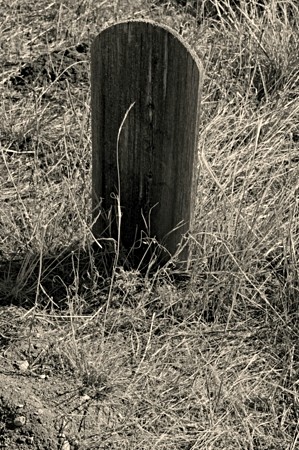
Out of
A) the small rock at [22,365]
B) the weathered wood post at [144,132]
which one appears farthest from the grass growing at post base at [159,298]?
the weathered wood post at [144,132]

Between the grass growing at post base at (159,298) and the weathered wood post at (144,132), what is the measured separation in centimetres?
12

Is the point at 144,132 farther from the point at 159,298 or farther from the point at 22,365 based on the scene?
the point at 22,365

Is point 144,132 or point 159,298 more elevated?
point 144,132

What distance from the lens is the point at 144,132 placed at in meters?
3.01

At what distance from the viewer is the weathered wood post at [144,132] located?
2.85 metres

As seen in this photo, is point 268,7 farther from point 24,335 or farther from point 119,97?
point 24,335

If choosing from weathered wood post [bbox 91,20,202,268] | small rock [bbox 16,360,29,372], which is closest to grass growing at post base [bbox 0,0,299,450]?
small rock [bbox 16,360,29,372]

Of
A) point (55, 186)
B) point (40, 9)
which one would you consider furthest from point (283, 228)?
point (40, 9)

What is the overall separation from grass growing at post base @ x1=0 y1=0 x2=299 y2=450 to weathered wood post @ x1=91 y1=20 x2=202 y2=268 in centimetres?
12

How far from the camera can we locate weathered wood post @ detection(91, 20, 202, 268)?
9.34 ft

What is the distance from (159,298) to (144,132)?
23.4 inches

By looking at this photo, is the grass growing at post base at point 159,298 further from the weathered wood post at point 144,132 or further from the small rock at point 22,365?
the weathered wood post at point 144,132

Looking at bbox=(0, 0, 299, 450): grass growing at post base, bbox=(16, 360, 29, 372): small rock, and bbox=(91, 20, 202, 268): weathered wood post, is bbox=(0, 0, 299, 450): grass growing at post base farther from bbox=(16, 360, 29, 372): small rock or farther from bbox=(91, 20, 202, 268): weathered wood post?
bbox=(91, 20, 202, 268): weathered wood post

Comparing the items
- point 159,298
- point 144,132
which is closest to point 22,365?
point 159,298
